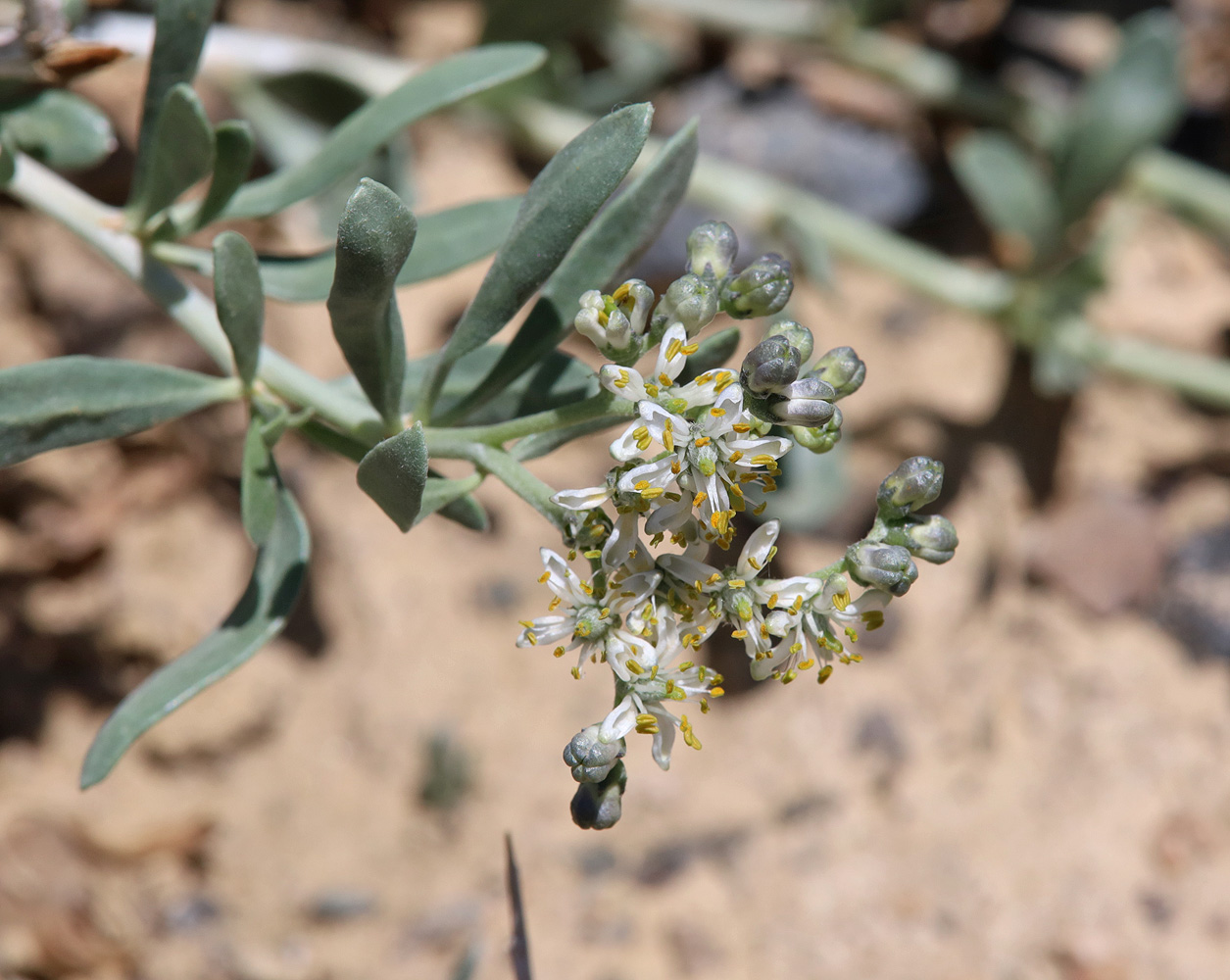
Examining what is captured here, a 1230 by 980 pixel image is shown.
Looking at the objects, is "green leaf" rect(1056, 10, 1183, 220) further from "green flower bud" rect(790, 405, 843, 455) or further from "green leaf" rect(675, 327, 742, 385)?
"green flower bud" rect(790, 405, 843, 455)

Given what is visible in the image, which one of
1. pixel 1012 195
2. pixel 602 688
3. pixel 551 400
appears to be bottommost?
pixel 602 688

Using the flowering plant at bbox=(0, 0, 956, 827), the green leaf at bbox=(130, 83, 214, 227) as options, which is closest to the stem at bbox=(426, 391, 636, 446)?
the flowering plant at bbox=(0, 0, 956, 827)

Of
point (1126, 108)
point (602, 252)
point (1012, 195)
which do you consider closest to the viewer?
Answer: point (602, 252)

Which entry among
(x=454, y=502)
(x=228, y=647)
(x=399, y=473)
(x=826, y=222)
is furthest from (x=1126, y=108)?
(x=228, y=647)

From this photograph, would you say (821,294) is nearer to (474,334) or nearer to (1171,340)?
(1171,340)

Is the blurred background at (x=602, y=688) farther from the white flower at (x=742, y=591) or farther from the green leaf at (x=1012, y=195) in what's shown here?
the white flower at (x=742, y=591)

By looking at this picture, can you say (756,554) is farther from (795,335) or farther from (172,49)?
(172,49)
